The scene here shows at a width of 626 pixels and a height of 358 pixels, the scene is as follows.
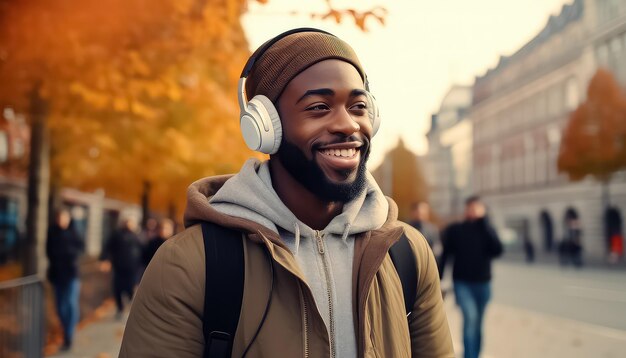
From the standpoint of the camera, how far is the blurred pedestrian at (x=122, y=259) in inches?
486

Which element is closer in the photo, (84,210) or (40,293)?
(40,293)

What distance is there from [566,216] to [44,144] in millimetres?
42176

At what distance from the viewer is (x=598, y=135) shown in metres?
35.6

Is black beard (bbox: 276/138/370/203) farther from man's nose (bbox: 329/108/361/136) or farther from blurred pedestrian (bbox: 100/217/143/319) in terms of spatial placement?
blurred pedestrian (bbox: 100/217/143/319)

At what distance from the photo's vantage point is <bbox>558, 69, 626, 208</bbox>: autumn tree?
34.2m

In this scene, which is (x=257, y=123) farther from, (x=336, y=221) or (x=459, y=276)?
(x=459, y=276)

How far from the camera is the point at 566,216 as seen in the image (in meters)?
46.7

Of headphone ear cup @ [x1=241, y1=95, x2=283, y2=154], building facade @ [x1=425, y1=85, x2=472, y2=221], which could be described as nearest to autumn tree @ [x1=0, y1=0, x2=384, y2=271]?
headphone ear cup @ [x1=241, y1=95, x2=283, y2=154]

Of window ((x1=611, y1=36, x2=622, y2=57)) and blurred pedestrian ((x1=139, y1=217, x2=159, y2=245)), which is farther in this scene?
window ((x1=611, y1=36, x2=622, y2=57))

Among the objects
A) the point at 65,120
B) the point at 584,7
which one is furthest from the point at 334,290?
the point at 584,7

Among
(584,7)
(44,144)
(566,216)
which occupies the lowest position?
(566,216)

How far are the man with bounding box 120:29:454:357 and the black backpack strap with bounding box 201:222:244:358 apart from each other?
21mm

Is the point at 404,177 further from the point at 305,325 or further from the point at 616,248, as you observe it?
the point at 305,325

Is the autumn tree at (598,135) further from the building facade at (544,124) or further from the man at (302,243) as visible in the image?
the man at (302,243)
